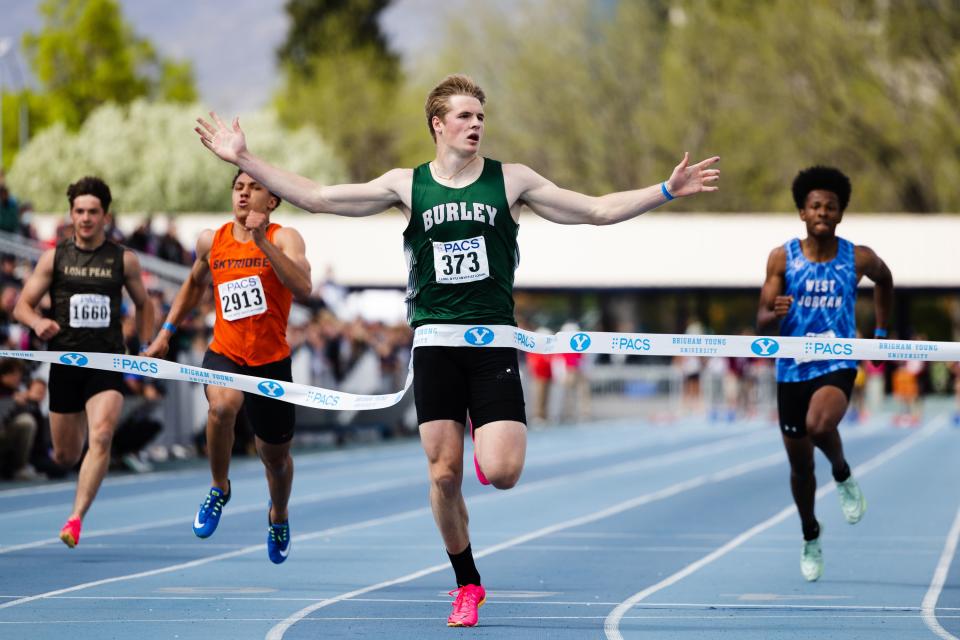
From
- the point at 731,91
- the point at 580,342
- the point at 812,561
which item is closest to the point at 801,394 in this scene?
the point at 812,561

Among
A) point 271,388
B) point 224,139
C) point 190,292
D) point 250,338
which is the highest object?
point 224,139

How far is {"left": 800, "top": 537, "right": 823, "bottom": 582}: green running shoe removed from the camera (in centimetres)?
1035

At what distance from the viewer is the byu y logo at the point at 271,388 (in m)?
9.34

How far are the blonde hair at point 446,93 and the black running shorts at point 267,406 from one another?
2.26 metres

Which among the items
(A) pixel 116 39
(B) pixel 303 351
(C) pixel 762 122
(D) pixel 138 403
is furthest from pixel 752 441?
(A) pixel 116 39

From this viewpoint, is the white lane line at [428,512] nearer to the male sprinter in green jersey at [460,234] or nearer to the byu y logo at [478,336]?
the male sprinter in green jersey at [460,234]

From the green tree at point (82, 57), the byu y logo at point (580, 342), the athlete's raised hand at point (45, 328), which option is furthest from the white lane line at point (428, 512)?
the green tree at point (82, 57)

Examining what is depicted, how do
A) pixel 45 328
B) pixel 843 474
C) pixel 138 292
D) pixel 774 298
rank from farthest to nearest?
pixel 138 292 → pixel 843 474 → pixel 45 328 → pixel 774 298

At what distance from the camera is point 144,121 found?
7006cm

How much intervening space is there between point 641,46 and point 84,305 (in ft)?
190

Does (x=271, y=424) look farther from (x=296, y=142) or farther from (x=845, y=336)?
(x=296, y=142)

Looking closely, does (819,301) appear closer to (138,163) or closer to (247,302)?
(247,302)

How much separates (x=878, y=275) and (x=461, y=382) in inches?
132

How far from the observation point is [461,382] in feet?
26.2
